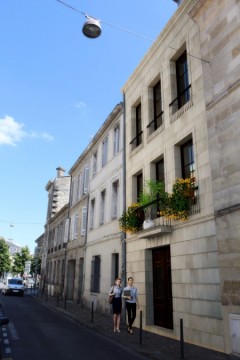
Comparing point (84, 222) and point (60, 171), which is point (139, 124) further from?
point (60, 171)

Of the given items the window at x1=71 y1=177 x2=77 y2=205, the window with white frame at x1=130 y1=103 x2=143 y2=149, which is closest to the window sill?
the window with white frame at x1=130 y1=103 x2=143 y2=149

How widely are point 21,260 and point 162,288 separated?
60392 mm

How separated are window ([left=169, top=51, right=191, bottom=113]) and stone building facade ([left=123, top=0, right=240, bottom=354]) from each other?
0.12 ft

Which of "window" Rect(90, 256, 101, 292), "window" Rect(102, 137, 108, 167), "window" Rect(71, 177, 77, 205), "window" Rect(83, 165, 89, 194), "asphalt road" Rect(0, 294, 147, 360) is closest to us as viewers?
"asphalt road" Rect(0, 294, 147, 360)

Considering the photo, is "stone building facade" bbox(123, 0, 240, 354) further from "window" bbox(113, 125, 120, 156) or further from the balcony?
"window" bbox(113, 125, 120, 156)

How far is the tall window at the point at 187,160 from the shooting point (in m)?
10.5

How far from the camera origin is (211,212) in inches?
345

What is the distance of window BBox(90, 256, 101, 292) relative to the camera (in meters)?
17.6

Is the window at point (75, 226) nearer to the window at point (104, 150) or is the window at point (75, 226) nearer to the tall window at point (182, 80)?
the window at point (104, 150)

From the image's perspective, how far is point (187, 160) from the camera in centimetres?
1088

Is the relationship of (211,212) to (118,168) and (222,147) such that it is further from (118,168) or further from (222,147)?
(118,168)

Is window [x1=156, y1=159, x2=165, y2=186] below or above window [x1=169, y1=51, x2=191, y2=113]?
above

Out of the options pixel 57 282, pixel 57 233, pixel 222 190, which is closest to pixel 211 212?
pixel 222 190

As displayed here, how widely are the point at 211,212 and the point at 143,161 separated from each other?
5213mm
